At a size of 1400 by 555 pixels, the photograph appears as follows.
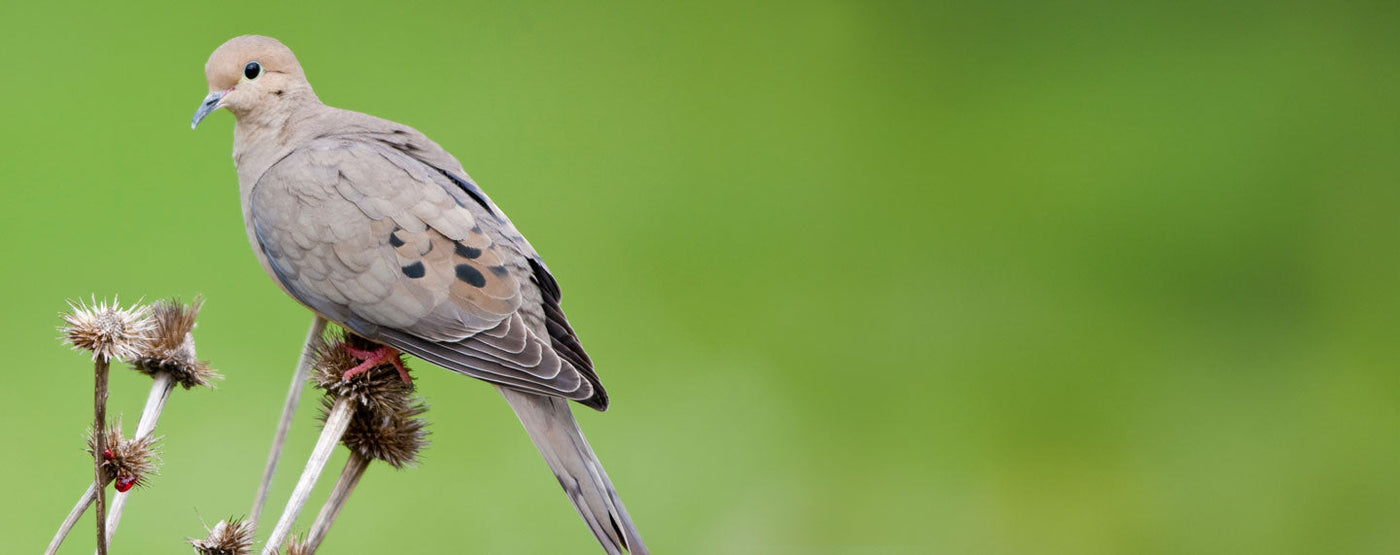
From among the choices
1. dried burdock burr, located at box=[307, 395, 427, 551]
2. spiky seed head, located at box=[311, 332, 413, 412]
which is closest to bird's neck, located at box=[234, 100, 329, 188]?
spiky seed head, located at box=[311, 332, 413, 412]

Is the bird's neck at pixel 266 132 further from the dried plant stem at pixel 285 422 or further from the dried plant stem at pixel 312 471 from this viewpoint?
the dried plant stem at pixel 312 471

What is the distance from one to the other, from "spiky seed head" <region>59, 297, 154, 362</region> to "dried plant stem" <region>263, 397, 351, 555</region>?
0.22 m

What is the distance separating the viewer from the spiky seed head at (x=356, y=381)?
5.00 feet

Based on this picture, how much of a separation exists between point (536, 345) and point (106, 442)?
2.17ft

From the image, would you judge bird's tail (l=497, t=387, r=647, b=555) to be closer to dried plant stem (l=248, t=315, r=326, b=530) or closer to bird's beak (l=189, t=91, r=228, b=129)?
dried plant stem (l=248, t=315, r=326, b=530)

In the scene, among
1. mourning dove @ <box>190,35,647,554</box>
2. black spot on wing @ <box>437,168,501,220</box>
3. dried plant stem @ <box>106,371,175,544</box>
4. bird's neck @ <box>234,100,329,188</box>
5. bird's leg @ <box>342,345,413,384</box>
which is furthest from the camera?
bird's neck @ <box>234,100,329,188</box>

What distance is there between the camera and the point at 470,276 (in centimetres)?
184

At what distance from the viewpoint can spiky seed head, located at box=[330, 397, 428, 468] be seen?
1.49 metres

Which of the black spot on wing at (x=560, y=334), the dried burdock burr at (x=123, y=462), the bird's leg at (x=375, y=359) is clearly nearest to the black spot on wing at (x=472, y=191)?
the black spot on wing at (x=560, y=334)

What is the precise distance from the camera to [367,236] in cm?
188

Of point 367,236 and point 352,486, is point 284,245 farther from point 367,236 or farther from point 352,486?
point 352,486

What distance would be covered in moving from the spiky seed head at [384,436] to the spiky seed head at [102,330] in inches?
12.3

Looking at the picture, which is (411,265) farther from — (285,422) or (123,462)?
(123,462)

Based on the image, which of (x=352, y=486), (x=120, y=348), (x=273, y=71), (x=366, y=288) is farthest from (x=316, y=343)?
(x=273, y=71)
